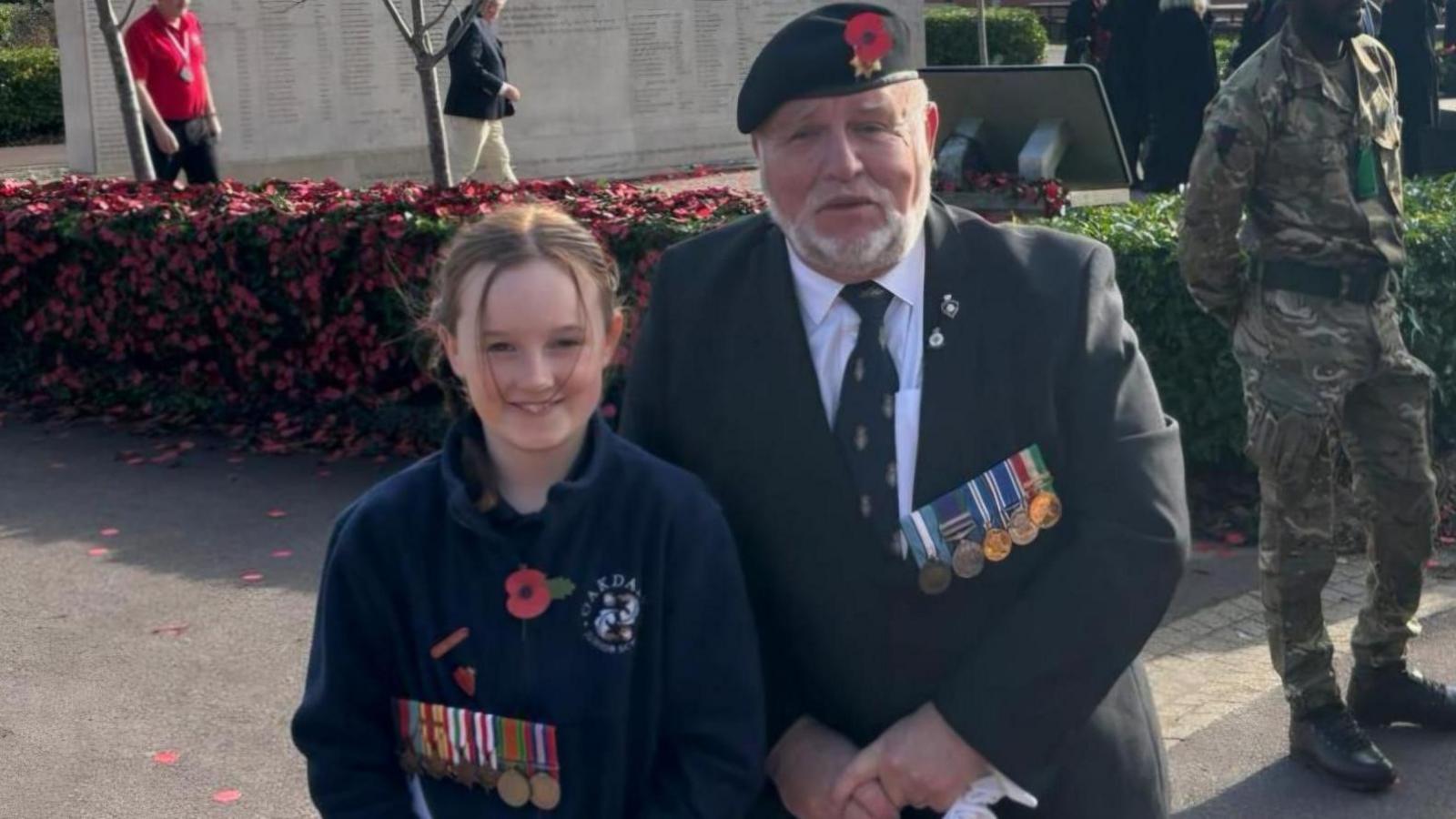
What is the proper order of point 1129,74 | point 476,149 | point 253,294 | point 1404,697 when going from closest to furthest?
1. point 1404,697
2. point 253,294
3. point 476,149
4. point 1129,74

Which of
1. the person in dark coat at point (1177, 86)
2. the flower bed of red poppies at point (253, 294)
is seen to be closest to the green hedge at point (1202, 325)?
the flower bed of red poppies at point (253, 294)

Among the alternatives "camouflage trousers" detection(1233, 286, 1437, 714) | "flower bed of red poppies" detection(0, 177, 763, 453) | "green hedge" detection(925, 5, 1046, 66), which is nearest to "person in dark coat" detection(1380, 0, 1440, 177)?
"flower bed of red poppies" detection(0, 177, 763, 453)

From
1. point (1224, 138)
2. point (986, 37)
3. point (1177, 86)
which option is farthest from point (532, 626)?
point (986, 37)

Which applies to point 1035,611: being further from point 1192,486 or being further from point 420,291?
point 420,291

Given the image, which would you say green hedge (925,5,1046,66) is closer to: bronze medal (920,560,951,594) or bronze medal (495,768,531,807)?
bronze medal (920,560,951,594)

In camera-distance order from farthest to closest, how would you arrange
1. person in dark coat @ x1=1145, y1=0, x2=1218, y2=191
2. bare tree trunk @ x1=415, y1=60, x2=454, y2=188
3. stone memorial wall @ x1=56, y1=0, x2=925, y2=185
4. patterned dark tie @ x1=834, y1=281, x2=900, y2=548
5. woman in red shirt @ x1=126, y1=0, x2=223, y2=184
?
1. stone memorial wall @ x1=56, y1=0, x2=925, y2=185
2. person in dark coat @ x1=1145, y1=0, x2=1218, y2=191
3. woman in red shirt @ x1=126, y1=0, x2=223, y2=184
4. bare tree trunk @ x1=415, y1=60, x2=454, y2=188
5. patterned dark tie @ x1=834, y1=281, x2=900, y2=548

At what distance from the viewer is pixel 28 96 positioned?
76.4ft

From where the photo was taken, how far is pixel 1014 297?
262 cm

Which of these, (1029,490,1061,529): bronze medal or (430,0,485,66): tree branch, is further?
(430,0,485,66): tree branch

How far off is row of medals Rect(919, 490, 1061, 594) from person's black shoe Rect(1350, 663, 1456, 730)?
2925 millimetres

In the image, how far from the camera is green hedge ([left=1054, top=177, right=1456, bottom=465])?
Result: 6941 mm

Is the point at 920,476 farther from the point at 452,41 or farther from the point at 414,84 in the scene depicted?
the point at 414,84

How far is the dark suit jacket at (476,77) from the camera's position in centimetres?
1389

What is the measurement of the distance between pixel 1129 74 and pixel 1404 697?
32.5ft
